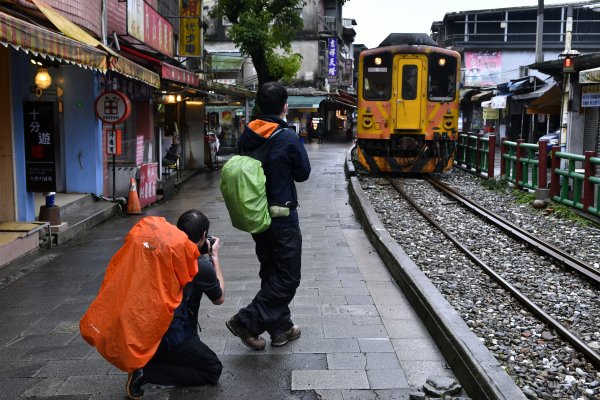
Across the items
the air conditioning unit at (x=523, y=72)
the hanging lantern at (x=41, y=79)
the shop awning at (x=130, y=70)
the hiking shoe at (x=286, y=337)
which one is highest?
the air conditioning unit at (x=523, y=72)

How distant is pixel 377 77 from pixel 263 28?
3.85 m

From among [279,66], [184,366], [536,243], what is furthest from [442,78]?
[184,366]

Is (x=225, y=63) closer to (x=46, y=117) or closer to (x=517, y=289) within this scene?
(x=46, y=117)

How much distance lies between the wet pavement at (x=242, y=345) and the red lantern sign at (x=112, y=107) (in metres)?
2.89

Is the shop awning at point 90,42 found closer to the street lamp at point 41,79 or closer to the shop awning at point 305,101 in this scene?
the street lamp at point 41,79

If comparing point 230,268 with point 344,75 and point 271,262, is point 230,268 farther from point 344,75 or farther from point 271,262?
point 344,75

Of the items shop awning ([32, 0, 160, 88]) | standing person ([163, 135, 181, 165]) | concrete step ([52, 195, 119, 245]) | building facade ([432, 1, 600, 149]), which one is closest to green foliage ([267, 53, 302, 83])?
standing person ([163, 135, 181, 165])

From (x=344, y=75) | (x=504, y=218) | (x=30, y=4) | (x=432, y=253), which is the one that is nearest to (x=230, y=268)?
(x=432, y=253)

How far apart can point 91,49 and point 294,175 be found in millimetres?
4141

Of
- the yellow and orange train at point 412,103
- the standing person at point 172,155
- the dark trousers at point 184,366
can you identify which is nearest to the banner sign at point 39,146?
the dark trousers at point 184,366

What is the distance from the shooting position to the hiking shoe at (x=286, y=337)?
470 centimetres

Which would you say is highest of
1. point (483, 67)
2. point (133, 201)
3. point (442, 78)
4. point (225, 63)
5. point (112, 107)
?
point (483, 67)

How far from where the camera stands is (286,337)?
4.76 metres

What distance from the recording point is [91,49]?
7.54 metres
